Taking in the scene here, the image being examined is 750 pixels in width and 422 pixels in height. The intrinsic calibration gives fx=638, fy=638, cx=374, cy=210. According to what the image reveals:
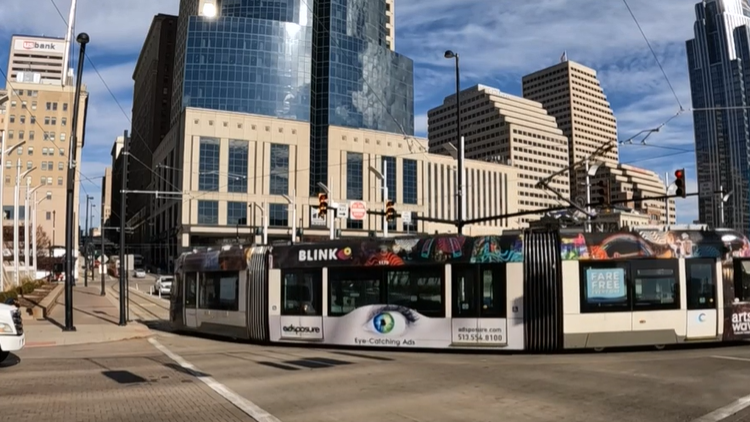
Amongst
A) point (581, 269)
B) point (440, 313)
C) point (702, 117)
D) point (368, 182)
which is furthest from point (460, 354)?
point (368, 182)

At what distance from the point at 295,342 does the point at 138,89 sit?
182 meters

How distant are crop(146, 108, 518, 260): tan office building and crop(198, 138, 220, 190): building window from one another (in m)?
0.15

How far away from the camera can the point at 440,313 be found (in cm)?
1603

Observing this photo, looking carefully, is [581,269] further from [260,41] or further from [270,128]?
[260,41]

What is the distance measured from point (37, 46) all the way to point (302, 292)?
181m

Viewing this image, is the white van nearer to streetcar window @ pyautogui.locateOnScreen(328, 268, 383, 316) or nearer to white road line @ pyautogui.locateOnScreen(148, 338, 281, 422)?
white road line @ pyautogui.locateOnScreen(148, 338, 281, 422)

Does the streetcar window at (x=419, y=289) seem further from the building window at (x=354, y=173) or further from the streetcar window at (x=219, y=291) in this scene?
the building window at (x=354, y=173)

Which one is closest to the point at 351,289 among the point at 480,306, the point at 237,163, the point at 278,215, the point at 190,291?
the point at 480,306

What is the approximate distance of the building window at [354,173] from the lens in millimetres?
105500

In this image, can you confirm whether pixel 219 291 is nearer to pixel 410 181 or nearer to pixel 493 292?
pixel 493 292

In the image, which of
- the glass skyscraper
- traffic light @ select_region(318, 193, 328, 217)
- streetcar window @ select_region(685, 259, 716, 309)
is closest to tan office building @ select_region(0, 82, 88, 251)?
the glass skyscraper

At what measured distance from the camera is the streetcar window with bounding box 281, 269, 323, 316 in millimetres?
17422

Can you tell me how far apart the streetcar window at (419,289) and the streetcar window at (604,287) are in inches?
137

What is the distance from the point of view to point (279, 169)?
101 m
